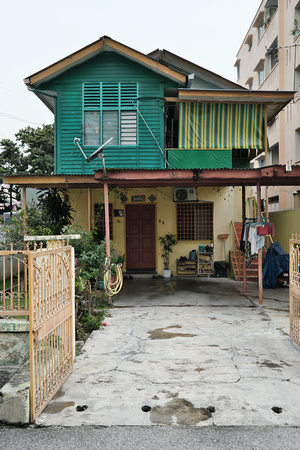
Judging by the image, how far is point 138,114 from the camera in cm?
1157

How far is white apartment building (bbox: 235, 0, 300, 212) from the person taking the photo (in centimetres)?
1528

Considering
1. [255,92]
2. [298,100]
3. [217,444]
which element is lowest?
[217,444]

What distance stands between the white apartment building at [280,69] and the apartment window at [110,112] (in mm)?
5146

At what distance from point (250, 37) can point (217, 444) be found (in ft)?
80.1

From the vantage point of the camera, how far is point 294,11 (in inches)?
604

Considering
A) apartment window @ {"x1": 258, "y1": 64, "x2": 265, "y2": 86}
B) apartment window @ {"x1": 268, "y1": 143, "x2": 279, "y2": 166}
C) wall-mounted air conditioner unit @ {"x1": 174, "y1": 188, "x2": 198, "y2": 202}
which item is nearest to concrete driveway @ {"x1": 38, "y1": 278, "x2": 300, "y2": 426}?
wall-mounted air conditioner unit @ {"x1": 174, "y1": 188, "x2": 198, "y2": 202}

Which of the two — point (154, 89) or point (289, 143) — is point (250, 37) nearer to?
point (289, 143)

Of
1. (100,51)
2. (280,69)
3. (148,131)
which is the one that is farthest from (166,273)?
(280,69)

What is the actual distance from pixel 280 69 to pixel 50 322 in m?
16.6

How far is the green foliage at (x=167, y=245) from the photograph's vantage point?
12594 mm

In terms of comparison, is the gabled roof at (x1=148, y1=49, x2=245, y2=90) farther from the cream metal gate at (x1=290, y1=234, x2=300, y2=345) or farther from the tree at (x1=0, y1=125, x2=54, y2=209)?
the tree at (x1=0, y1=125, x2=54, y2=209)

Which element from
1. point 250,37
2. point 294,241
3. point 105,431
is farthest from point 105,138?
point 250,37

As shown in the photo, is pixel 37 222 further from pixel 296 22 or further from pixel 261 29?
pixel 261 29

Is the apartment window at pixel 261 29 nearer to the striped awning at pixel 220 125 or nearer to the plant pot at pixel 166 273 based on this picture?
the striped awning at pixel 220 125
